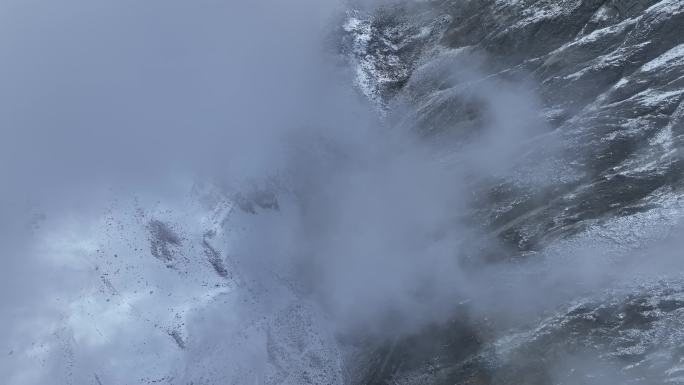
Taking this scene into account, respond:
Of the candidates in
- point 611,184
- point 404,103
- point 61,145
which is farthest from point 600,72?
point 61,145

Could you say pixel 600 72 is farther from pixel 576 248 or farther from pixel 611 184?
pixel 576 248

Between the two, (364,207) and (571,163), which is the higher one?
(364,207)

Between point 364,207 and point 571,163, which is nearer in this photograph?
point 571,163

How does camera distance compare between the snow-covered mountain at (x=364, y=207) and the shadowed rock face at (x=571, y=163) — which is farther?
the snow-covered mountain at (x=364, y=207)

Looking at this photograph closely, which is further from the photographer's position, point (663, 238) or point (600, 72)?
point (600, 72)

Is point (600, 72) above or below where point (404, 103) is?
below

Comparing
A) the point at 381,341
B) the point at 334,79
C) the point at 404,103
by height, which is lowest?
the point at 381,341

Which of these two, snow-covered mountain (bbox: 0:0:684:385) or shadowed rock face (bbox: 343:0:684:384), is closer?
shadowed rock face (bbox: 343:0:684:384)

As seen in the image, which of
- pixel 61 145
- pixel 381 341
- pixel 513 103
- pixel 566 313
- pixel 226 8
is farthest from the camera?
pixel 226 8
